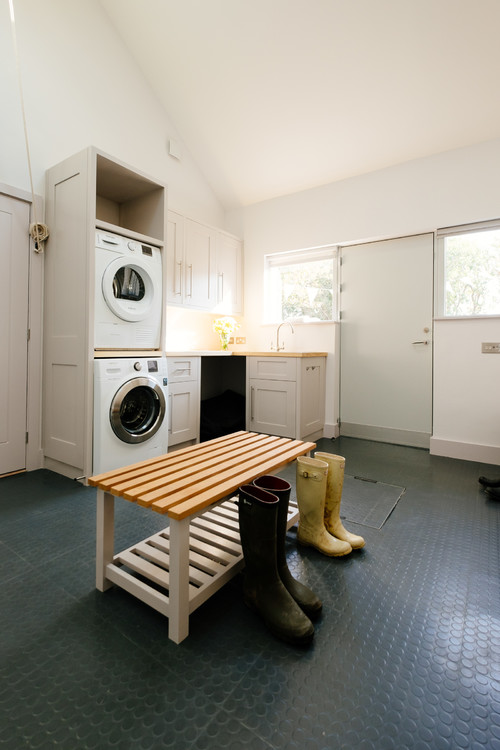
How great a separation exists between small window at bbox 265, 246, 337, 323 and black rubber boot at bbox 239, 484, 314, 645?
288 centimetres

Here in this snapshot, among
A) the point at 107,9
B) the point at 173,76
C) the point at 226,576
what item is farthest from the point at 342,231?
the point at 226,576

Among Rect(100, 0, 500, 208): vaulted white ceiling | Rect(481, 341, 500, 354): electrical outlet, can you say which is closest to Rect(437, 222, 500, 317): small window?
Rect(481, 341, 500, 354): electrical outlet

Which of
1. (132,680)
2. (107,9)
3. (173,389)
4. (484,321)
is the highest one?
(107,9)

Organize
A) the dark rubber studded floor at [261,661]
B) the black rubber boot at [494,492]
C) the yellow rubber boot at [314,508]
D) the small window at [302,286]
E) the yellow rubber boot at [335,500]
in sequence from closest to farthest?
1. the dark rubber studded floor at [261,661]
2. the yellow rubber boot at [314,508]
3. the yellow rubber boot at [335,500]
4. the black rubber boot at [494,492]
5. the small window at [302,286]

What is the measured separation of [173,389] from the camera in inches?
110

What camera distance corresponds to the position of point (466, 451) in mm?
2949

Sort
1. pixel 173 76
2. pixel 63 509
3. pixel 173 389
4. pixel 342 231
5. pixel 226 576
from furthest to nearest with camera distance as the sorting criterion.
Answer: pixel 342 231, pixel 173 76, pixel 173 389, pixel 63 509, pixel 226 576

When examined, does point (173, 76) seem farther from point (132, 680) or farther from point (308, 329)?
point (132, 680)

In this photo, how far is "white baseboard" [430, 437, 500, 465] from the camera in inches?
112

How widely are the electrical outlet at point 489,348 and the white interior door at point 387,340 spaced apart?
0.43 metres

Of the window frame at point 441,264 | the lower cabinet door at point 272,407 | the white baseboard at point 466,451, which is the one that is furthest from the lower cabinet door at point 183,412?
the window frame at point 441,264

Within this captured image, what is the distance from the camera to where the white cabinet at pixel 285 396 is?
3.13m

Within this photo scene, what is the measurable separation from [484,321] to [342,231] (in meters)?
1.54

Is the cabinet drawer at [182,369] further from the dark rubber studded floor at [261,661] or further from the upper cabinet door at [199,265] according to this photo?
the dark rubber studded floor at [261,661]
